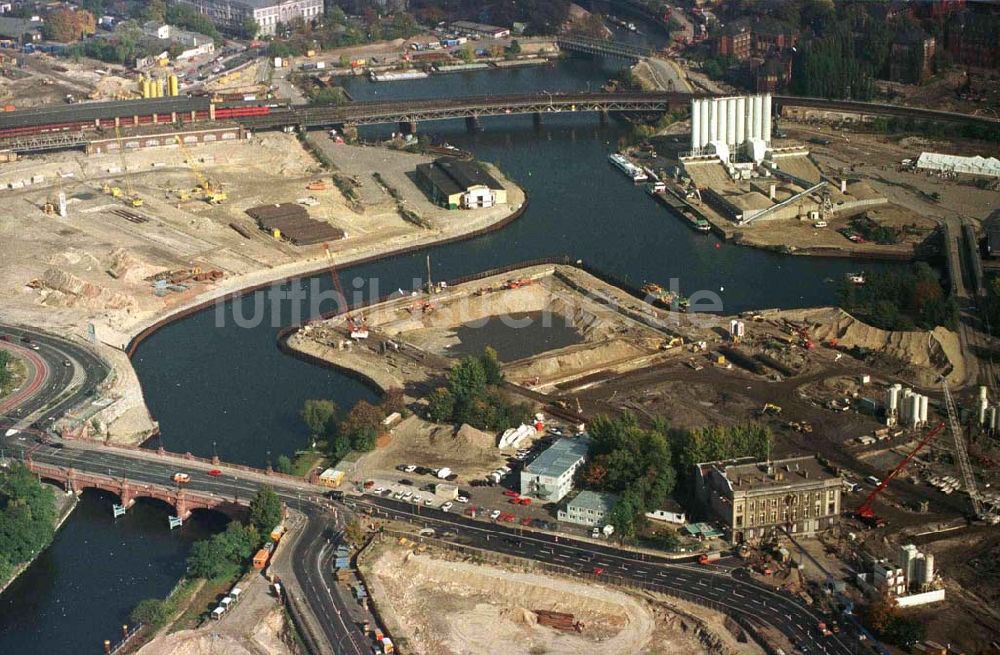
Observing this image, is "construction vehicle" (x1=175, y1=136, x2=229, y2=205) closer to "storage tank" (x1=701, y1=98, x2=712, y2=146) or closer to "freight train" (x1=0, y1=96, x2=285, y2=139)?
"freight train" (x1=0, y1=96, x2=285, y2=139)

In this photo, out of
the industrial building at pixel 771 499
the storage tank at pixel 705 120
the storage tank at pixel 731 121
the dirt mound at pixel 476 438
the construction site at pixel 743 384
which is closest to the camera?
the industrial building at pixel 771 499

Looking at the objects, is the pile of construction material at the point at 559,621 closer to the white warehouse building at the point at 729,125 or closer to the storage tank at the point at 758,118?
the white warehouse building at the point at 729,125

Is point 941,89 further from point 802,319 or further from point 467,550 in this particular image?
point 467,550

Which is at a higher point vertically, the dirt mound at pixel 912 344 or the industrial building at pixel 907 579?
the dirt mound at pixel 912 344

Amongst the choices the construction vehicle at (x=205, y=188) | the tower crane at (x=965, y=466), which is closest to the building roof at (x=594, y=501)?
the tower crane at (x=965, y=466)

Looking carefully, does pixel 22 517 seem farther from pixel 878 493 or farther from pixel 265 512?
pixel 878 493

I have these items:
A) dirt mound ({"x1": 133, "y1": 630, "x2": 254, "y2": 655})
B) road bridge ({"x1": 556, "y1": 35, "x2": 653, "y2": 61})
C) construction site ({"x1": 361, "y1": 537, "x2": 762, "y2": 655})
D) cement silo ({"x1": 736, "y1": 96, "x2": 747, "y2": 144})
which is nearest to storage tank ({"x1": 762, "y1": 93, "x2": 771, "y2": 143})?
cement silo ({"x1": 736, "y1": 96, "x2": 747, "y2": 144})

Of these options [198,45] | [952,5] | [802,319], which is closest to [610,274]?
[802,319]
